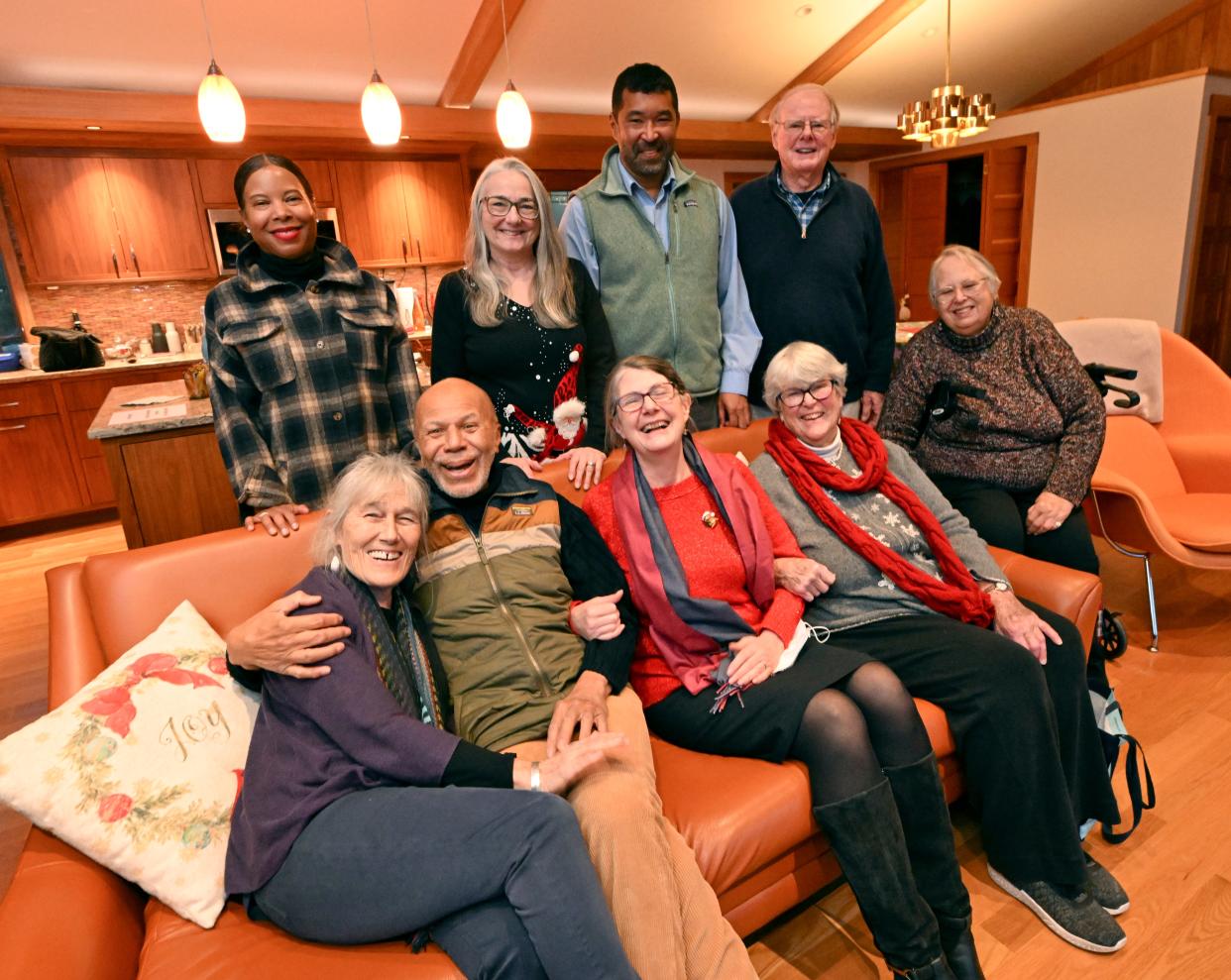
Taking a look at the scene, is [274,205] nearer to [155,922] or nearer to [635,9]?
[155,922]

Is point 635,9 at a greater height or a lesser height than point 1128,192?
greater

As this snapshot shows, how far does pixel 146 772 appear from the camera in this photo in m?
1.29

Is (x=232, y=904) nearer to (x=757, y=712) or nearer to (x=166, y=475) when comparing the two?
(x=757, y=712)

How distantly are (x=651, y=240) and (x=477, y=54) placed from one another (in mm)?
3703

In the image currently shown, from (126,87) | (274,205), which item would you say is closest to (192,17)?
(126,87)

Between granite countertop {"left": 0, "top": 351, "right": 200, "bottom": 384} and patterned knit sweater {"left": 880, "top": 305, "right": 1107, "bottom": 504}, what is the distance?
480 cm

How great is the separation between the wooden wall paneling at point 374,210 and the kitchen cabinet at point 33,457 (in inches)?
95.2

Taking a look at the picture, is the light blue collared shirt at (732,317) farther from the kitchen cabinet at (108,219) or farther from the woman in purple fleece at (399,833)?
the kitchen cabinet at (108,219)

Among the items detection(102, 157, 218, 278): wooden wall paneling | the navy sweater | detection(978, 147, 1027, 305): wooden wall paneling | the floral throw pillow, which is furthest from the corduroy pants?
detection(978, 147, 1027, 305): wooden wall paneling

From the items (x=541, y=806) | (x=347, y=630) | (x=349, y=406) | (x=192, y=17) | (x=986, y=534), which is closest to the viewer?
(x=541, y=806)

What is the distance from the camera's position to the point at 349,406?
199 cm

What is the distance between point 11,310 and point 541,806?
19.8 ft

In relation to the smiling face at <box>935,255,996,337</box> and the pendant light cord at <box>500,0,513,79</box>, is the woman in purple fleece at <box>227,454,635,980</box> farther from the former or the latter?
the pendant light cord at <box>500,0,513,79</box>

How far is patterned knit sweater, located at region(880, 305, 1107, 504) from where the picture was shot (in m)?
2.37
